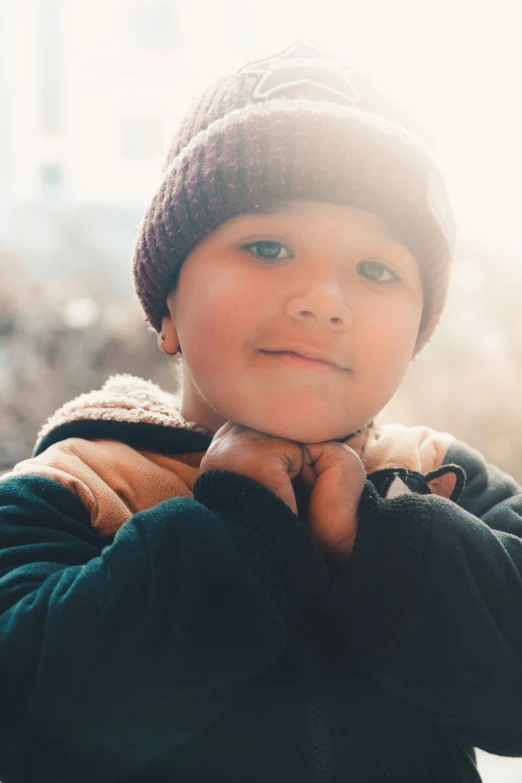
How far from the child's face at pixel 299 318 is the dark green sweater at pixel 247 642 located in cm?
8

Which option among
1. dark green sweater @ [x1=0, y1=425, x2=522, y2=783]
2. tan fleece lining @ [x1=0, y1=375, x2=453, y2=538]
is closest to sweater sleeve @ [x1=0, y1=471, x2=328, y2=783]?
dark green sweater @ [x1=0, y1=425, x2=522, y2=783]

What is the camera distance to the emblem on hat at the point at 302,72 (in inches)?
28.4

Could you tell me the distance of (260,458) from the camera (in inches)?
25.4

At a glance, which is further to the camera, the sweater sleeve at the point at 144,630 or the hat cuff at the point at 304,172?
the hat cuff at the point at 304,172

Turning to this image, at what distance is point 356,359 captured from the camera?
2.21 ft

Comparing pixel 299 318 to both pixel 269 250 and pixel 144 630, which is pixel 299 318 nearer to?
pixel 269 250

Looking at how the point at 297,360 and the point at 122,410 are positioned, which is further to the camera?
the point at 122,410

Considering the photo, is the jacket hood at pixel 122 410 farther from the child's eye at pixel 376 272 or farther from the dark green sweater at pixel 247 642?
the child's eye at pixel 376 272

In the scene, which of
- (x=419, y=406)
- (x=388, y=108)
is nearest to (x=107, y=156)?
(x=419, y=406)

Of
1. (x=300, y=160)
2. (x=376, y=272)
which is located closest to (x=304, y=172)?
(x=300, y=160)

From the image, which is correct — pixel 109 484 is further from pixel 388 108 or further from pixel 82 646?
pixel 388 108

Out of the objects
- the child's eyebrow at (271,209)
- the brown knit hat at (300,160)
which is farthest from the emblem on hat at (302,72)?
the child's eyebrow at (271,209)

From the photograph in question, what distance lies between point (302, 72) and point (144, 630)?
579mm

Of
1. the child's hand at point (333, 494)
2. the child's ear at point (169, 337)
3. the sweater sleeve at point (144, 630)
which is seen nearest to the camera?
the sweater sleeve at point (144, 630)
